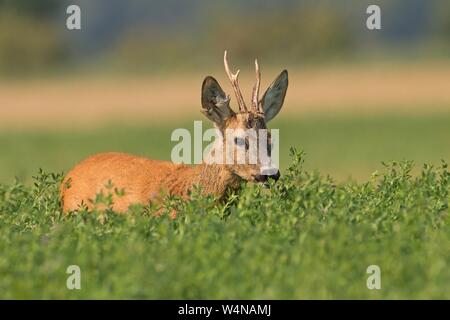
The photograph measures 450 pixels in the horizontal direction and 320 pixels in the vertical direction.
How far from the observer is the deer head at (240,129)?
12.5 m

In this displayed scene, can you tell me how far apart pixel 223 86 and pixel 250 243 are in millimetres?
35259

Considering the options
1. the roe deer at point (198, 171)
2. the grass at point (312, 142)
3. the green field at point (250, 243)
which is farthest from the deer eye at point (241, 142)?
the grass at point (312, 142)

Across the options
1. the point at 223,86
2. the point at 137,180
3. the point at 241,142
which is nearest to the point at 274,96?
the point at 241,142

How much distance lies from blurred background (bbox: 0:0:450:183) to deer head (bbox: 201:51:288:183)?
3.06ft

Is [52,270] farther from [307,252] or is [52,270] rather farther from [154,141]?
[154,141]

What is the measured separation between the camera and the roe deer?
→ 41.4ft

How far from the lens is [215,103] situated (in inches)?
504

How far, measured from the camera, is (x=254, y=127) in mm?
12602

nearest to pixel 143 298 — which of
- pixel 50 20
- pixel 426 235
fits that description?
pixel 426 235

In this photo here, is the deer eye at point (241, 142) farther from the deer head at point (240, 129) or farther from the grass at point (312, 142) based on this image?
the grass at point (312, 142)

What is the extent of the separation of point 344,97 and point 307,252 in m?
44.8

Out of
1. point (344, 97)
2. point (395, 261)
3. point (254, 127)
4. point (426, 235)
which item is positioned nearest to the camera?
point (395, 261)

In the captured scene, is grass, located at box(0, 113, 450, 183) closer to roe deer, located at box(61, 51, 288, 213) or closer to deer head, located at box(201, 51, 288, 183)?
roe deer, located at box(61, 51, 288, 213)

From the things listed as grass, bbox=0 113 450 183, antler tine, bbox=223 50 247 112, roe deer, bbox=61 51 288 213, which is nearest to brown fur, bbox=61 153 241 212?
roe deer, bbox=61 51 288 213
